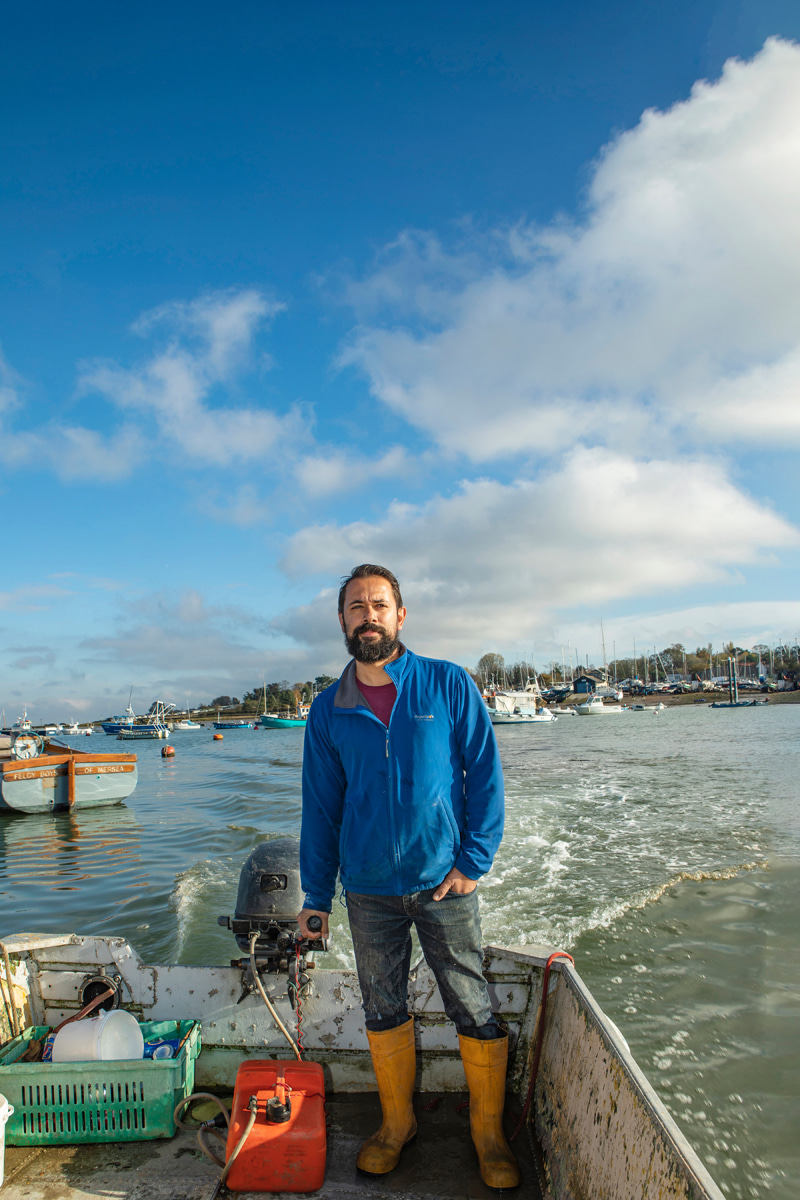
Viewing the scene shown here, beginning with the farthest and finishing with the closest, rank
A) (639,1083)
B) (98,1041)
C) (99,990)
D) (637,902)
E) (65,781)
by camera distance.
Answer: (65,781) → (637,902) → (99,990) → (98,1041) → (639,1083)

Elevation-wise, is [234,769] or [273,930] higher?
[273,930]

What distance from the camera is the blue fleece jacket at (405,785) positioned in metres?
2.65

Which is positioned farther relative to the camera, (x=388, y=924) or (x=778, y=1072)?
(x=778, y=1072)

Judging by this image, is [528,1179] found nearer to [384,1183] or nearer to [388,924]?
[384,1183]

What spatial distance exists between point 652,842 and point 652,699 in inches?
4172

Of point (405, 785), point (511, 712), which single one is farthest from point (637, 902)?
point (511, 712)

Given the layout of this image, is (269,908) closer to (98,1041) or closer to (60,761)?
(98,1041)

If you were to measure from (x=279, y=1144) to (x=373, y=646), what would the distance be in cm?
208

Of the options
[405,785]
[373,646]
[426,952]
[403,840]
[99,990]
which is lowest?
[99,990]

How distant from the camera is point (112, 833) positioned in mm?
14484

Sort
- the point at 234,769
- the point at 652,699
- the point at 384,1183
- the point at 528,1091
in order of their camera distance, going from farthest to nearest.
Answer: the point at 652,699
the point at 234,769
the point at 528,1091
the point at 384,1183

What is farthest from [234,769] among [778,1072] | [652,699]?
[652,699]

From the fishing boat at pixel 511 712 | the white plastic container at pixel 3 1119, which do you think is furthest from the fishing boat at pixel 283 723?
the white plastic container at pixel 3 1119

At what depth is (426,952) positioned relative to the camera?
2.80 meters
